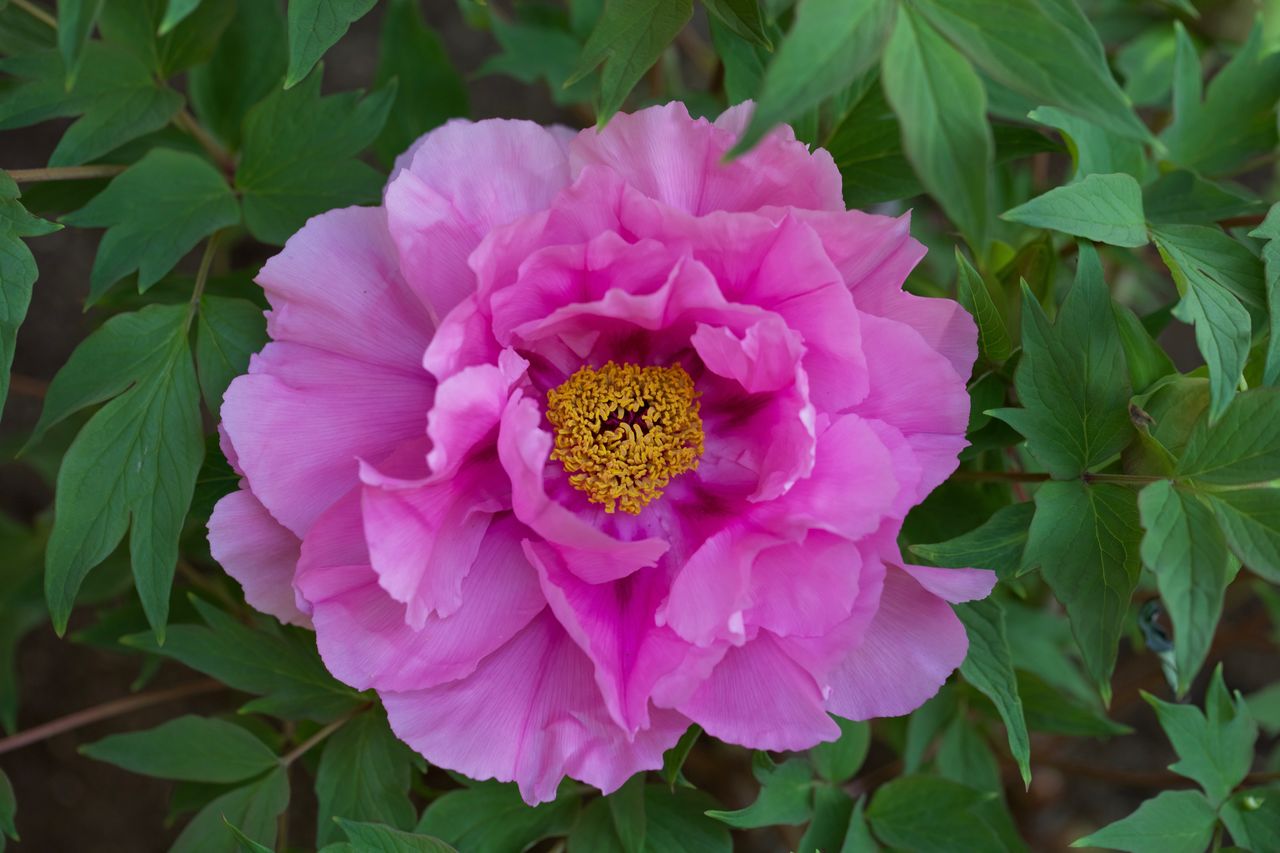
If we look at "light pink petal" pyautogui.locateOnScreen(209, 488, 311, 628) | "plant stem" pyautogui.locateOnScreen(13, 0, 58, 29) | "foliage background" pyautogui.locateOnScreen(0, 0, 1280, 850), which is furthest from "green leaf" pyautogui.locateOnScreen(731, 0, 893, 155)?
"plant stem" pyautogui.locateOnScreen(13, 0, 58, 29)

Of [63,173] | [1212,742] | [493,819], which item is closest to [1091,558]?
[1212,742]

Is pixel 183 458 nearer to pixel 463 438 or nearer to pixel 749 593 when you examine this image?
pixel 463 438

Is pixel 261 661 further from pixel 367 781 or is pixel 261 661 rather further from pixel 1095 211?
pixel 1095 211

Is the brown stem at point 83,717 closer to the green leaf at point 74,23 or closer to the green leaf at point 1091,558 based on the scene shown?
the green leaf at point 74,23

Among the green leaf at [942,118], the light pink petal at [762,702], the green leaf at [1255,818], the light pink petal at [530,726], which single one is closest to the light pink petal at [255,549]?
the light pink petal at [530,726]

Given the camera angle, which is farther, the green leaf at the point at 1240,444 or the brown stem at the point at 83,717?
the brown stem at the point at 83,717

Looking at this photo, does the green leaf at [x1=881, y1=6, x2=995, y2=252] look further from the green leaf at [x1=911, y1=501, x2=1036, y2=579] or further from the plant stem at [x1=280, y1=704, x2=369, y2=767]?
the plant stem at [x1=280, y1=704, x2=369, y2=767]
